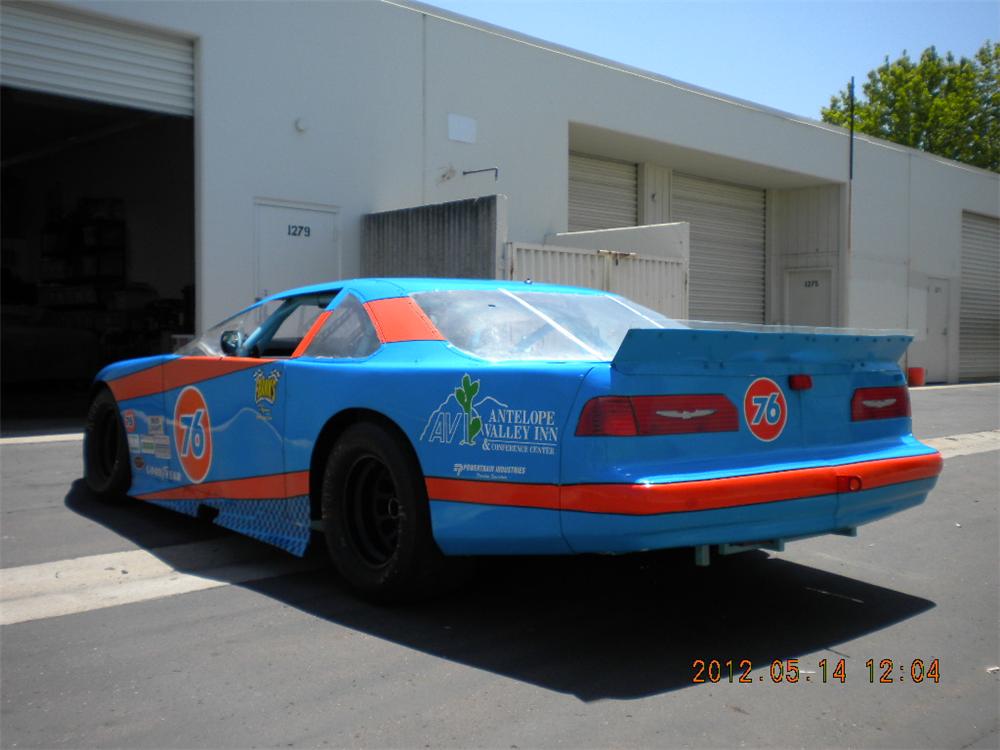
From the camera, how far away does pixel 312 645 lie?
3609 mm

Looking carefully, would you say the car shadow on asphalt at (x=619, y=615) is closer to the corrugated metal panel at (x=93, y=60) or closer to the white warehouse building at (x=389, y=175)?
the white warehouse building at (x=389, y=175)

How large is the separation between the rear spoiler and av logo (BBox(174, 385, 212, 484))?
104 inches

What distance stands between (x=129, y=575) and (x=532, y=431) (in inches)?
93.4

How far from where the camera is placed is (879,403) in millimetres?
4230

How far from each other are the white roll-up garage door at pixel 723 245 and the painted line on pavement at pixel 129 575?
17.5 metres

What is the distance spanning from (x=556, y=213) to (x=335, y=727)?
542 inches

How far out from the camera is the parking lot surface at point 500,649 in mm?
2918

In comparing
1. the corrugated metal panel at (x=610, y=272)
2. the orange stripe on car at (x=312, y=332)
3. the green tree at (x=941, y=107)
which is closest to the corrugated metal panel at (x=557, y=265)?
the corrugated metal panel at (x=610, y=272)

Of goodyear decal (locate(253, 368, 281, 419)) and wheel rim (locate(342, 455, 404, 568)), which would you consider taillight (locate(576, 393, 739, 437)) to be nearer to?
wheel rim (locate(342, 455, 404, 568))

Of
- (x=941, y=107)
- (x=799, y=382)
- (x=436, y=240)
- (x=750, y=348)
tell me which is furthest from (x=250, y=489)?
(x=941, y=107)

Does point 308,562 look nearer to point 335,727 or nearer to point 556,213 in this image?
point 335,727

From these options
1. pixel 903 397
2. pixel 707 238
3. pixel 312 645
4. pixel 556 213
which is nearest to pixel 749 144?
pixel 707 238

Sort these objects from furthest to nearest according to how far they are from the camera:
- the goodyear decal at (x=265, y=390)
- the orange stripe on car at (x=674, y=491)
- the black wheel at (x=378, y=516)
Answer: the goodyear decal at (x=265, y=390)
the black wheel at (x=378, y=516)
the orange stripe on car at (x=674, y=491)
